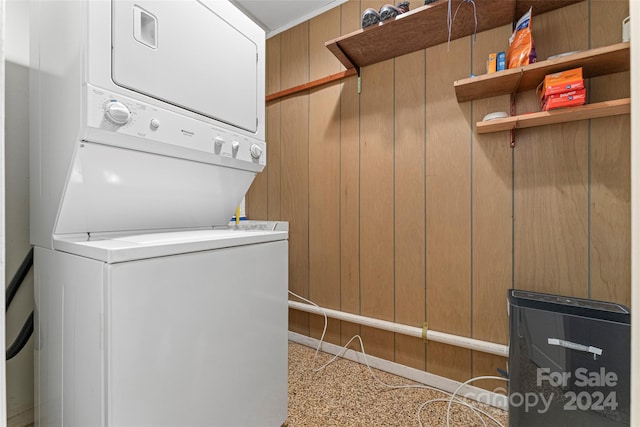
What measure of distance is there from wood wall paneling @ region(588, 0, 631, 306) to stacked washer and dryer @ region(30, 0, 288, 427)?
136 cm

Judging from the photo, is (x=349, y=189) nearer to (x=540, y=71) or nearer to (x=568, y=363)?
(x=540, y=71)

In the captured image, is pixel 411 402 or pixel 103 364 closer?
pixel 103 364

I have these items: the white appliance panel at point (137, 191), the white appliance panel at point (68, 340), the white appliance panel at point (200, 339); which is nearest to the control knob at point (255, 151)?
the white appliance panel at point (137, 191)

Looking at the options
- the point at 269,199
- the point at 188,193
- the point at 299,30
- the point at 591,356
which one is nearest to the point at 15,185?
the point at 188,193

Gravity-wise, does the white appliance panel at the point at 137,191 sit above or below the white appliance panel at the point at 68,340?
above

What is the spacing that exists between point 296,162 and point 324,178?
0.27m

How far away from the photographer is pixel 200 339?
0.93 m

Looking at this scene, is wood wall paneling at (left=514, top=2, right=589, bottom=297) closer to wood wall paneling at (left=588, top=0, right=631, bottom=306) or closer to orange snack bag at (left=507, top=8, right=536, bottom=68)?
wood wall paneling at (left=588, top=0, right=631, bottom=306)

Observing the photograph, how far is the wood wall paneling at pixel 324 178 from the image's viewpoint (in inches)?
78.9

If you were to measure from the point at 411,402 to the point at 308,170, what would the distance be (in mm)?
1501

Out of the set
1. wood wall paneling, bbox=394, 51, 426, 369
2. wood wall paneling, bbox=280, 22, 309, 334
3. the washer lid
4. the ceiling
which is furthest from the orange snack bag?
the washer lid

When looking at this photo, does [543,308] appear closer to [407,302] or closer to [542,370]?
[542,370]

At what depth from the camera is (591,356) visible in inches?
41.6

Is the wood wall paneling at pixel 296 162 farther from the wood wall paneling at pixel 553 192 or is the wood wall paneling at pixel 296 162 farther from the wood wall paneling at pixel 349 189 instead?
the wood wall paneling at pixel 553 192
